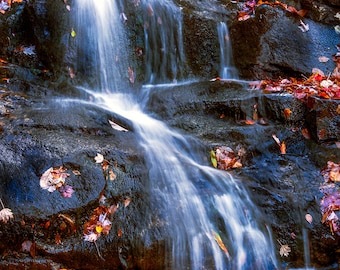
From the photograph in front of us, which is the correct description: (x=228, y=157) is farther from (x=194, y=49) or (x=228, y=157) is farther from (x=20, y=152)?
(x=194, y=49)

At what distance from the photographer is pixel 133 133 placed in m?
4.60

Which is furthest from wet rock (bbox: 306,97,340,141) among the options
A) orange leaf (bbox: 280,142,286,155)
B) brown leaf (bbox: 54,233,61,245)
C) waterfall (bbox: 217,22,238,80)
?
brown leaf (bbox: 54,233,61,245)

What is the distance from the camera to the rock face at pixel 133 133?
329 centimetres

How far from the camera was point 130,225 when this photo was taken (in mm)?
3398

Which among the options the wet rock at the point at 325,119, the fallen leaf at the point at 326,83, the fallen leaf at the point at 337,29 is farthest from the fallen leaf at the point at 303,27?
the wet rock at the point at 325,119

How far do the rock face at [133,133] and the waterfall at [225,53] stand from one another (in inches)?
4.5

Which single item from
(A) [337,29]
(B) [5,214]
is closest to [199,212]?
(B) [5,214]

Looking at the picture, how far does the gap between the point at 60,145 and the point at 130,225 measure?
1.16m

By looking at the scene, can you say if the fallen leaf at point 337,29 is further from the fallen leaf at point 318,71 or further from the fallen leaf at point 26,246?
the fallen leaf at point 26,246

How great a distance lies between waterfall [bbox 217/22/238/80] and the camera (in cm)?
651

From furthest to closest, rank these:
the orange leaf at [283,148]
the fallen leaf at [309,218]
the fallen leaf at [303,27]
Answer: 1. the fallen leaf at [303,27]
2. the orange leaf at [283,148]
3. the fallen leaf at [309,218]

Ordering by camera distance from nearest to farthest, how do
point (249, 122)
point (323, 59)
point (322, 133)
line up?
1. point (322, 133)
2. point (249, 122)
3. point (323, 59)

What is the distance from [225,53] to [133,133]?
9.51 ft

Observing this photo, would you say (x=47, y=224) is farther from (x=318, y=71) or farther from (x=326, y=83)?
(x=318, y=71)
